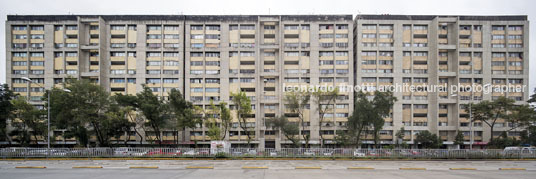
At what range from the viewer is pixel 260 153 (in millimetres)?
22000

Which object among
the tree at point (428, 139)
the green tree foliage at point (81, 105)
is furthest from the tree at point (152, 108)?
the tree at point (428, 139)

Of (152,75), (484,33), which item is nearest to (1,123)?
(152,75)

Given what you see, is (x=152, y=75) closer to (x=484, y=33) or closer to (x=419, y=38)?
(x=419, y=38)

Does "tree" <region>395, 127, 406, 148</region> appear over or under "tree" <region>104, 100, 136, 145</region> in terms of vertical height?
under

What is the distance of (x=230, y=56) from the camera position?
41531 millimetres

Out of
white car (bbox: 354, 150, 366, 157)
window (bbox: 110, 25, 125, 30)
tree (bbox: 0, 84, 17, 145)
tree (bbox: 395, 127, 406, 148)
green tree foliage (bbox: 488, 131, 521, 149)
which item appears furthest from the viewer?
window (bbox: 110, 25, 125, 30)

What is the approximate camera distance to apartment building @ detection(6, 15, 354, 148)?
4047 centimetres

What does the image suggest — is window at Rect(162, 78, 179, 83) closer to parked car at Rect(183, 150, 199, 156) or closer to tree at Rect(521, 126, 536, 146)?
parked car at Rect(183, 150, 199, 156)

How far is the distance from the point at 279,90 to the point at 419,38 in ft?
83.8

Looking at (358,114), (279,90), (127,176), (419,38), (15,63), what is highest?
(419,38)

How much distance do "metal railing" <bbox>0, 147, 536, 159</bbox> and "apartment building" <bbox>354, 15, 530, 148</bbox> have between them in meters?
19.0

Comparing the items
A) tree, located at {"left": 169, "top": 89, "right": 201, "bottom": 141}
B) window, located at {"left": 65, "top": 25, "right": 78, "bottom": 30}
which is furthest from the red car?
window, located at {"left": 65, "top": 25, "right": 78, "bottom": 30}

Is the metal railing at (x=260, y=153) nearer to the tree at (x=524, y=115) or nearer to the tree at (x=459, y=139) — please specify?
the tree at (x=524, y=115)

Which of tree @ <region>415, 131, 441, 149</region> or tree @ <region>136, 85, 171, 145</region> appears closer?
tree @ <region>136, 85, 171, 145</region>
